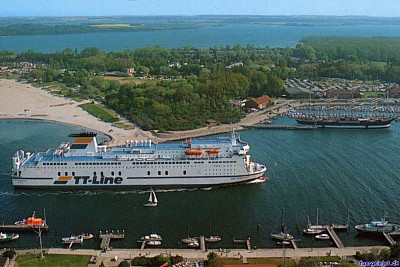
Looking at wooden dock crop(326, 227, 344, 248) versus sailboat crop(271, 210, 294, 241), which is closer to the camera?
wooden dock crop(326, 227, 344, 248)

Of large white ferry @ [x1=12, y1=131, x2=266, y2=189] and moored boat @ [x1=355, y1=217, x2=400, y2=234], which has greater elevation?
large white ferry @ [x1=12, y1=131, x2=266, y2=189]

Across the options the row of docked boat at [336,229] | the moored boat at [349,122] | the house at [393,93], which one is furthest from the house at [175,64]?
the row of docked boat at [336,229]

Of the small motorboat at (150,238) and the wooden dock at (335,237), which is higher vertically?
the wooden dock at (335,237)

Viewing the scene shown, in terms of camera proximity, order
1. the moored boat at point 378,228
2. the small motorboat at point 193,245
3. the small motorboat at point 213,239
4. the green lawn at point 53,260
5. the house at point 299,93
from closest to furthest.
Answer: the green lawn at point 53,260 < the small motorboat at point 193,245 < the small motorboat at point 213,239 < the moored boat at point 378,228 < the house at point 299,93

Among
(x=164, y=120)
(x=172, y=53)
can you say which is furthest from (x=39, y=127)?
(x=172, y=53)

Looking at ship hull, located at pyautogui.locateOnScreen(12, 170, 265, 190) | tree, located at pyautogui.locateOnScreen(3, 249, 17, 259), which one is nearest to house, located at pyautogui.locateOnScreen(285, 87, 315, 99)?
ship hull, located at pyautogui.locateOnScreen(12, 170, 265, 190)

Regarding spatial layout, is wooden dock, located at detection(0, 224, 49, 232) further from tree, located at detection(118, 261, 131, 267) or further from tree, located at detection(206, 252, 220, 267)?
tree, located at detection(206, 252, 220, 267)

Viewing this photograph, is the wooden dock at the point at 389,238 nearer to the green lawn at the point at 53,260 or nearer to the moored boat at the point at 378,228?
the moored boat at the point at 378,228
